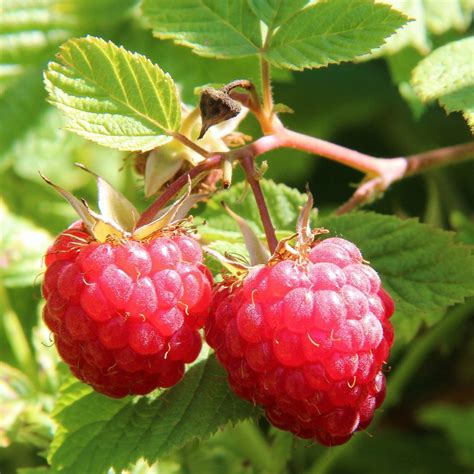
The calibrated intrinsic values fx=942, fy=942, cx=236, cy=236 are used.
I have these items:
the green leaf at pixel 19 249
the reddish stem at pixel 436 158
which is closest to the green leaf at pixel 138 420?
the reddish stem at pixel 436 158

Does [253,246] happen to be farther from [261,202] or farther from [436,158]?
[436,158]

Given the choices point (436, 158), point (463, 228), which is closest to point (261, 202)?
point (436, 158)

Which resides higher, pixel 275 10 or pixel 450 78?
pixel 275 10

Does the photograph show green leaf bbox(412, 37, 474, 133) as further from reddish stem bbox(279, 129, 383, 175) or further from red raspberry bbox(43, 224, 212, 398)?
red raspberry bbox(43, 224, 212, 398)

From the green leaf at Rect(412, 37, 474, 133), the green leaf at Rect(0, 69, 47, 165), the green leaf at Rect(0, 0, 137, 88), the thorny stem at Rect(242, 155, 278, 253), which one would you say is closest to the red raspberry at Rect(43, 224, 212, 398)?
the thorny stem at Rect(242, 155, 278, 253)

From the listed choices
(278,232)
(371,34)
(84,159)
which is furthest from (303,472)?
(84,159)

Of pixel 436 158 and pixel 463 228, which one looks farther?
pixel 463 228

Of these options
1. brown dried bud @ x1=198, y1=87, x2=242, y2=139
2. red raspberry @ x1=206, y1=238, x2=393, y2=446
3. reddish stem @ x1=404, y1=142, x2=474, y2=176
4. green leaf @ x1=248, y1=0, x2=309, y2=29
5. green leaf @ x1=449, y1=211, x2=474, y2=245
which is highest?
brown dried bud @ x1=198, y1=87, x2=242, y2=139
